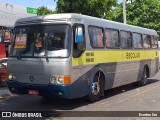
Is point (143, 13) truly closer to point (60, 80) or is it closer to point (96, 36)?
point (96, 36)

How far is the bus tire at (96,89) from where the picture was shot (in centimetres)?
1140

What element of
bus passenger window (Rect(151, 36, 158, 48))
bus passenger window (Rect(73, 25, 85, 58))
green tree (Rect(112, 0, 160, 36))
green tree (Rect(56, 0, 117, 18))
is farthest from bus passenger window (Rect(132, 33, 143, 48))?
green tree (Rect(112, 0, 160, 36))

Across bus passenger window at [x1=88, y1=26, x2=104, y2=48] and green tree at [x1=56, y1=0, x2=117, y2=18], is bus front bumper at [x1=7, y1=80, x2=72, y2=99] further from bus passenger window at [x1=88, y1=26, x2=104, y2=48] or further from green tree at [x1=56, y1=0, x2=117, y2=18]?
green tree at [x1=56, y1=0, x2=117, y2=18]

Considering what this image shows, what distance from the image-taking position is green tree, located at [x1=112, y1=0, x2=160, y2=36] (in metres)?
37.1

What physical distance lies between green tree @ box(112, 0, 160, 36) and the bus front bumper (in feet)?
89.9

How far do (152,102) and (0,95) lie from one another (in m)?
5.88

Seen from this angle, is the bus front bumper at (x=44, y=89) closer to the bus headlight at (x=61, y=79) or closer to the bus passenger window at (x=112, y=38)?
the bus headlight at (x=61, y=79)

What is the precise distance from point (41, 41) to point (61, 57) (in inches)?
36.5

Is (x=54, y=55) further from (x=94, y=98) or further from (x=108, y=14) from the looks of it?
(x=108, y=14)

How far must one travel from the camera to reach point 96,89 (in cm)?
1173

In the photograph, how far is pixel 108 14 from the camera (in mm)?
24484

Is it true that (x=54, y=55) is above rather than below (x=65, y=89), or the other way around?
above

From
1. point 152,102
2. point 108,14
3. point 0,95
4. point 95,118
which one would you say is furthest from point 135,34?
point 108,14

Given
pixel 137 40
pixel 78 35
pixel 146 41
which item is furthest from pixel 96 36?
pixel 146 41
